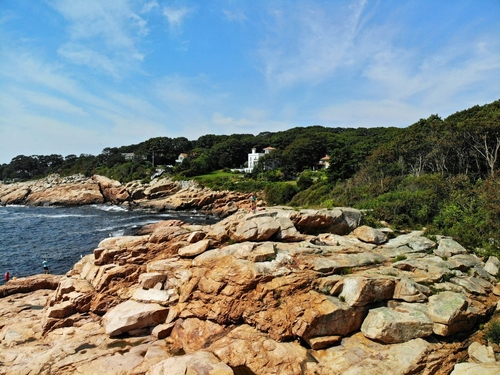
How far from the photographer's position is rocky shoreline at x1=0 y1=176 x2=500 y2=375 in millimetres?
10375

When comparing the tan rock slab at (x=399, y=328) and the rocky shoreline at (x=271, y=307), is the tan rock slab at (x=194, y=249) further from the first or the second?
the tan rock slab at (x=399, y=328)

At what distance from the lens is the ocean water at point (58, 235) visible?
29.3 m

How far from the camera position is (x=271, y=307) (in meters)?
12.3

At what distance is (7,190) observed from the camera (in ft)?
317

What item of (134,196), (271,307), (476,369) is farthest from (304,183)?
(476,369)

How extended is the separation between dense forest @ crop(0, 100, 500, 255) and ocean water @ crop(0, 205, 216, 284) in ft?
80.4

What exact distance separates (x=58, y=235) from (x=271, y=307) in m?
40.5

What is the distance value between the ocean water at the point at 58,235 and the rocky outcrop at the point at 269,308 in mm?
12312

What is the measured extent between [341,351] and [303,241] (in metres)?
6.56

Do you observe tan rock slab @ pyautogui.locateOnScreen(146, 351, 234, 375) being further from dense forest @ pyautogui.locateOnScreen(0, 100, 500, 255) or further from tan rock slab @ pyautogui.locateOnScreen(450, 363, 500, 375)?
dense forest @ pyautogui.locateOnScreen(0, 100, 500, 255)

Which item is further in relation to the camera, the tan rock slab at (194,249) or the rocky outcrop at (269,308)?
the tan rock slab at (194,249)

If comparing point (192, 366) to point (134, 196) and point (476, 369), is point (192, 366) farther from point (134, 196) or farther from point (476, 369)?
point (134, 196)

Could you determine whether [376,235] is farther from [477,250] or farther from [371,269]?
[477,250]

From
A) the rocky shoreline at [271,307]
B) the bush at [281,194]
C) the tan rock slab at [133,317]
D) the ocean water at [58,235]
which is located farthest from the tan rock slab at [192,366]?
the bush at [281,194]
